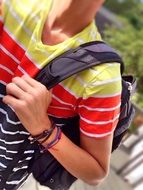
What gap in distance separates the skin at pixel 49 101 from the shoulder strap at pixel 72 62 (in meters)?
0.05

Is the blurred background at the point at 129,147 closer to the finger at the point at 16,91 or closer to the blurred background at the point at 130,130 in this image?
the blurred background at the point at 130,130

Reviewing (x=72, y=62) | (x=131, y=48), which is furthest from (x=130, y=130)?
(x=72, y=62)

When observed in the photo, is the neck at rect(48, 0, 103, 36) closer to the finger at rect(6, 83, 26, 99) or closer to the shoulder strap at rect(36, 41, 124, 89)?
the shoulder strap at rect(36, 41, 124, 89)

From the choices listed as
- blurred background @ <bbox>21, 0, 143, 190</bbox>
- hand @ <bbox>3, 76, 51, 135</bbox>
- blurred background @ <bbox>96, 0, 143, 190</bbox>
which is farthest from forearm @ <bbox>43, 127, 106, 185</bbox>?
blurred background @ <bbox>96, 0, 143, 190</bbox>

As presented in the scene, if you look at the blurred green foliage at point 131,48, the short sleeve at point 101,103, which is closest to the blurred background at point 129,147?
the blurred green foliage at point 131,48

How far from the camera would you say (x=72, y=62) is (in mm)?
1440

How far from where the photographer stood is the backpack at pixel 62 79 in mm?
1435

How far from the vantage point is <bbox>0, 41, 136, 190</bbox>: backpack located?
1435 millimetres

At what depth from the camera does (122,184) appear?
6020 mm

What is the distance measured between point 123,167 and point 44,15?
5.08 metres

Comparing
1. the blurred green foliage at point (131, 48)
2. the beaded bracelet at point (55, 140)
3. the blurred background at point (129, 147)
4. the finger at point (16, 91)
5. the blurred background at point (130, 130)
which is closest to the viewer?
the finger at point (16, 91)

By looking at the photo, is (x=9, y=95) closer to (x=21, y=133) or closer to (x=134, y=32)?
(x=21, y=133)

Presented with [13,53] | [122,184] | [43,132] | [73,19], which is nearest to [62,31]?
[73,19]

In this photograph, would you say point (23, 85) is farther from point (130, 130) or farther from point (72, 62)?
point (130, 130)
